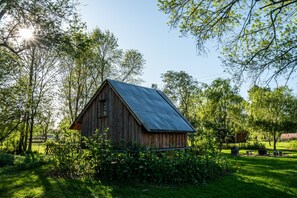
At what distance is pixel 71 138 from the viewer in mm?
12859

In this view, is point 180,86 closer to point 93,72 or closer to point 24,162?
point 93,72

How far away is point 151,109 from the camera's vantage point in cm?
1781

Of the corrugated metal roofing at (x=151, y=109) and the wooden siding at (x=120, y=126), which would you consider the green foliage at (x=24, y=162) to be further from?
the corrugated metal roofing at (x=151, y=109)

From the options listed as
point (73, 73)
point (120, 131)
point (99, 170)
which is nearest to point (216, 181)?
point (99, 170)

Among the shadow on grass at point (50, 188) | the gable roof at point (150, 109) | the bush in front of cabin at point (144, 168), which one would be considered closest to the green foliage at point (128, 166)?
the bush in front of cabin at point (144, 168)

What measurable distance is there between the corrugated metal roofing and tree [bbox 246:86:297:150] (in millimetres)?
20653

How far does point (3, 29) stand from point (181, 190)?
12.0 metres

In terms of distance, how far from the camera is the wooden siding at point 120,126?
1602 centimetres

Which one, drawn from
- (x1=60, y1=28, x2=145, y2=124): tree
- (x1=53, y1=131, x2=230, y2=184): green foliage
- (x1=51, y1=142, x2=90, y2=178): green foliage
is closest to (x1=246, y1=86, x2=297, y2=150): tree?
(x1=60, y1=28, x2=145, y2=124): tree

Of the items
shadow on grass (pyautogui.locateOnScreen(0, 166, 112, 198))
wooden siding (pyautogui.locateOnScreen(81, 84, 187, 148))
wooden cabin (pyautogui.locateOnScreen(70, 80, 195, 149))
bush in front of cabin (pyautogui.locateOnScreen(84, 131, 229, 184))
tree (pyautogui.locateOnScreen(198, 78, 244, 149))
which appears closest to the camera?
shadow on grass (pyautogui.locateOnScreen(0, 166, 112, 198))

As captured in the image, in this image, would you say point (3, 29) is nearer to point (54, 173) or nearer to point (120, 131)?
point (54, 173)

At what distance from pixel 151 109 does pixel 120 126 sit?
2.61m

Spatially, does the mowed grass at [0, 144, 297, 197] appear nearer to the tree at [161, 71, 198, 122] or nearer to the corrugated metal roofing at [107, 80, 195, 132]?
the corrugated metal roofing at [107, 80, 195, 132]

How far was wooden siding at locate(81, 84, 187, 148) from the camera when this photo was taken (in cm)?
1602
